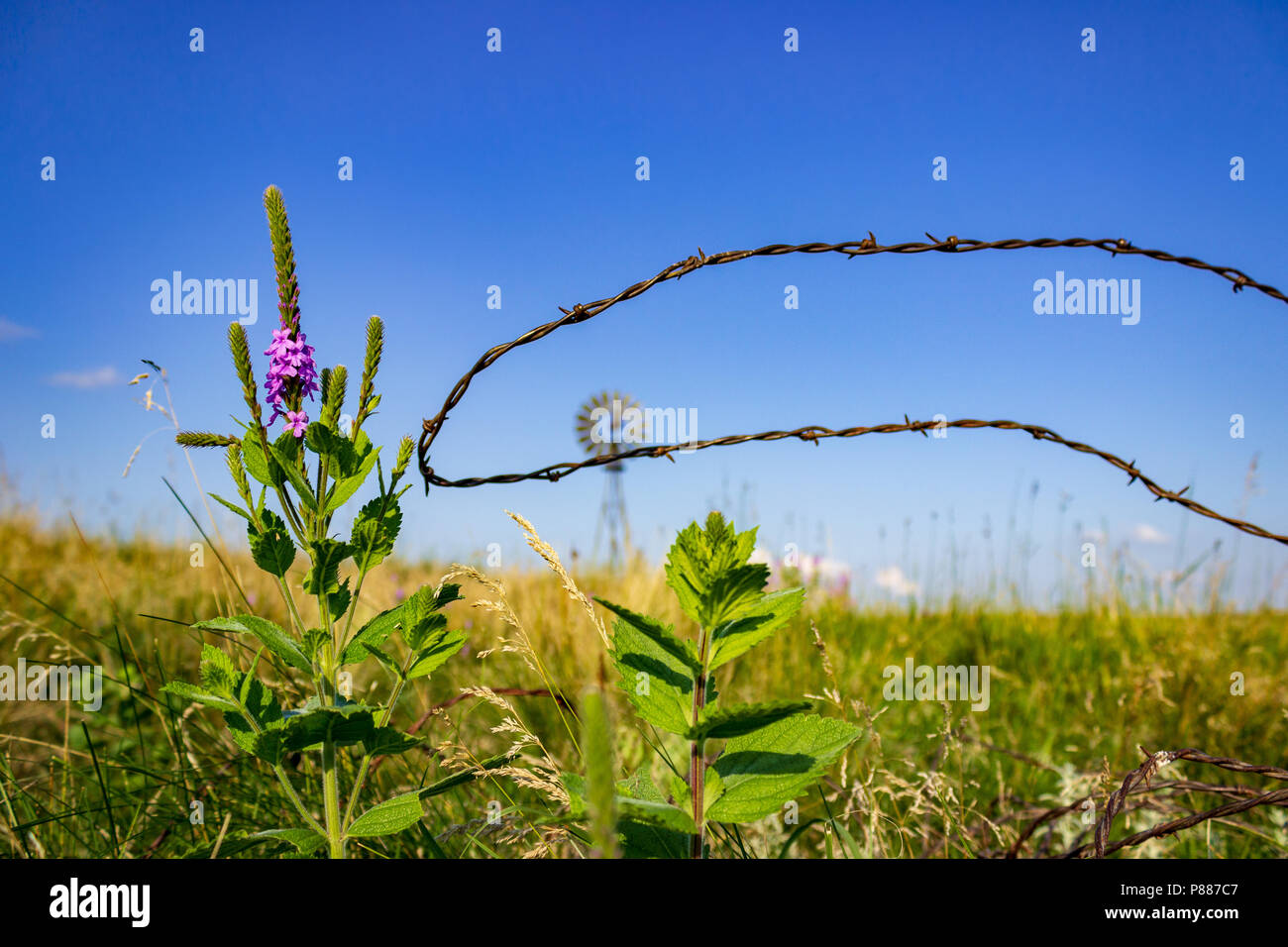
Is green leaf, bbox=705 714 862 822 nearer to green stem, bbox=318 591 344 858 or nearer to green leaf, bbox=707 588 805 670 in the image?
green leaf, bbox=707 588 805 670

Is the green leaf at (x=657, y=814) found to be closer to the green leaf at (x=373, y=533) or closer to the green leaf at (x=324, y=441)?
the green leaf at (x=373, y=533)

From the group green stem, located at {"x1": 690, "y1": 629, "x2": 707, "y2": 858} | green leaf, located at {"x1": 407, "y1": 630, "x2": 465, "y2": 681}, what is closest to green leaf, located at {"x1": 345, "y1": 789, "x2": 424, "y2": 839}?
green leaf, located at {"x1": 407, "y1": 630, "x2": 465, "y2": 681}

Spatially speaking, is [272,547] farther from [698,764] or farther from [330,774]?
[698,764]

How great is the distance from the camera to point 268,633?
1119 mm

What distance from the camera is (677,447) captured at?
1302mm

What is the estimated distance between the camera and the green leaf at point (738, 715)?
0.88 metres

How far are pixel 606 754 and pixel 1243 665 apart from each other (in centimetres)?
556

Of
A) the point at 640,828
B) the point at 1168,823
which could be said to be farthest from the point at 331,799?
the point at 1168,823

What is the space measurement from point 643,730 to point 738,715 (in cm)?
117

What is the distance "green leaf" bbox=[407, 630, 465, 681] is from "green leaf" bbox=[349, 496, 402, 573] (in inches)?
5.9
